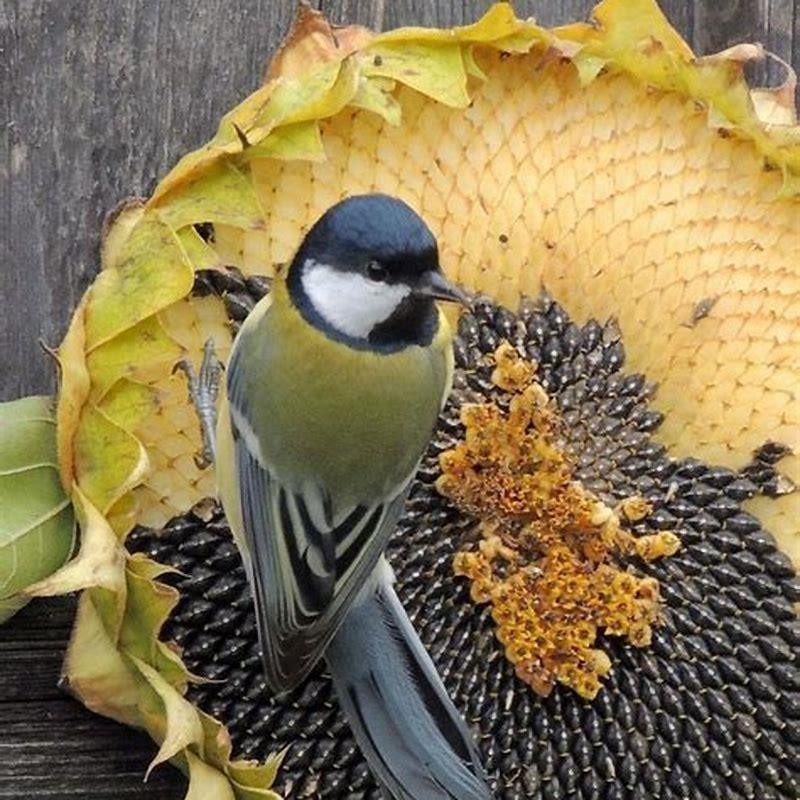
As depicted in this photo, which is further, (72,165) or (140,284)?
(72,165)

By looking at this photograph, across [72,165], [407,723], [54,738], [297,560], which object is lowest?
[54,738]

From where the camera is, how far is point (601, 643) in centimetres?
195

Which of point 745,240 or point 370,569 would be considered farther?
point 745,240

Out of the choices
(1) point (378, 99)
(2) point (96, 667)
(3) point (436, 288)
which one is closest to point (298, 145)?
(1) point (378, 99)

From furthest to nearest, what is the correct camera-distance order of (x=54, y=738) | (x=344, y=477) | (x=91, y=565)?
(x=54, y=738)
(x=344, y=477)
(x=91, y=565)

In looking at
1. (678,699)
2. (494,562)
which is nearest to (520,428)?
(494,562)

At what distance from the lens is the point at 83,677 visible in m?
1.90

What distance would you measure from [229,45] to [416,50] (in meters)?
0.21

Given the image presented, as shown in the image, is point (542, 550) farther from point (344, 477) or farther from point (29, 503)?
point (29, 503)

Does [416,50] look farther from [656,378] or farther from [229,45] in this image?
[656,378]

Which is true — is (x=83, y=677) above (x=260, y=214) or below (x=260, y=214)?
below

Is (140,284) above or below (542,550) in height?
above

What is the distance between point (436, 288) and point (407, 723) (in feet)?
1.23

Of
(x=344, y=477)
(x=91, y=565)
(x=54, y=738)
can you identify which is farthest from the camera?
(x=54, y=738)
